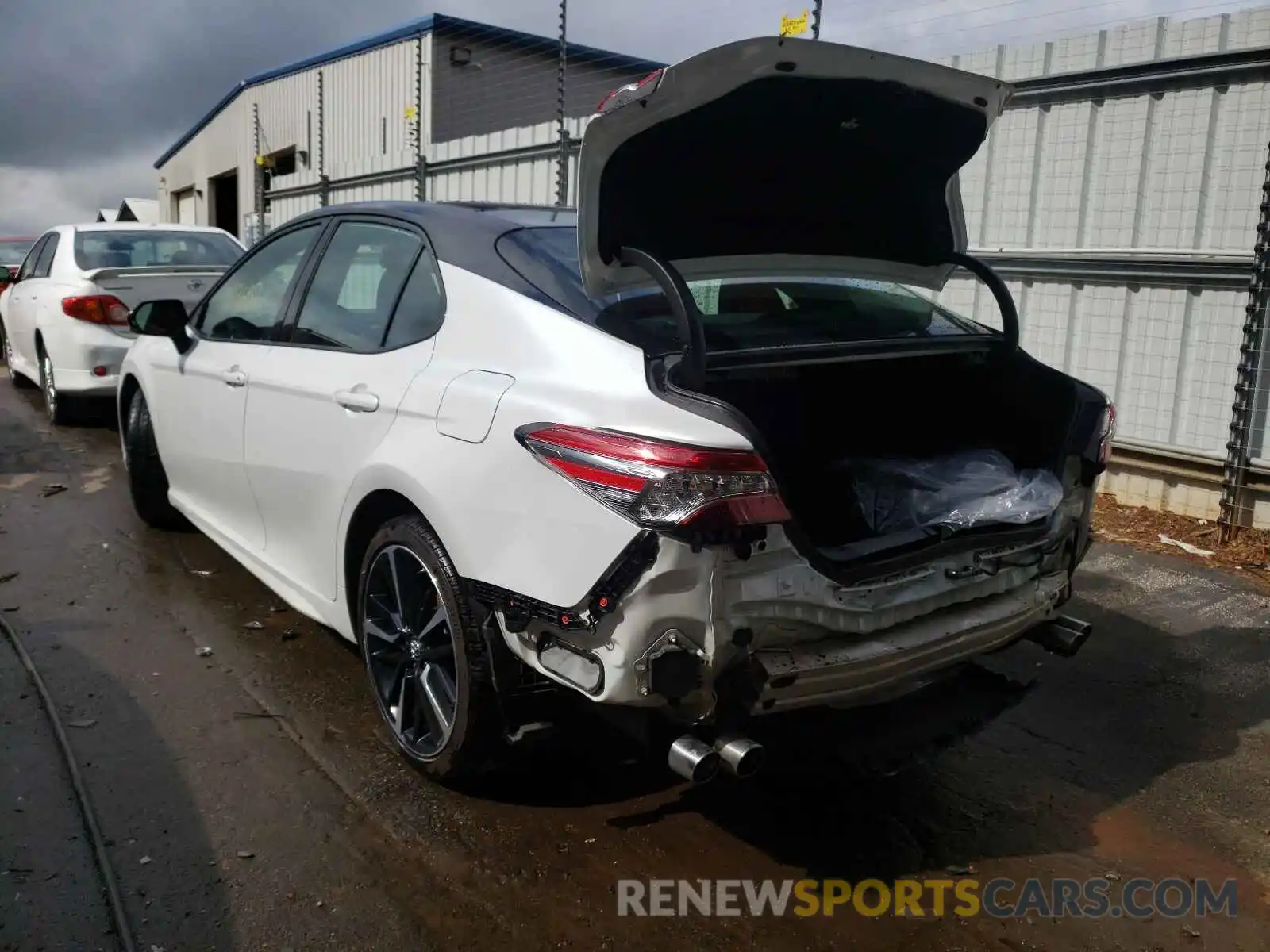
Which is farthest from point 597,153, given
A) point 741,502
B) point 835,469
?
point 835,469

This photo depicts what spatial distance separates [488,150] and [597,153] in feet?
27.3

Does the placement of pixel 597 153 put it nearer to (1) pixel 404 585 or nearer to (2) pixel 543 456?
(2) pixel 543 456

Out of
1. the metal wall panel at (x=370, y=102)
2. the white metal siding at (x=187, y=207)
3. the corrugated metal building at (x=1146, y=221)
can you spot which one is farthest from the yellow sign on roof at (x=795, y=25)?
the white metal siding at (x=187, y=207)

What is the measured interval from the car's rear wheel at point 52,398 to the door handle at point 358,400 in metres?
6.08

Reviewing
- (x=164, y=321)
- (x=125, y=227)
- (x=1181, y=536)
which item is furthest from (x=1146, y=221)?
(x=125, y=227)

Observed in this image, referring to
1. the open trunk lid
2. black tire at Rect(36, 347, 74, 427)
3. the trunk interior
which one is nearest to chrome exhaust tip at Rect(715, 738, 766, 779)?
the trunk interior

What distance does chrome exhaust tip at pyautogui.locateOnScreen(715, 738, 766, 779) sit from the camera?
7.93 feet

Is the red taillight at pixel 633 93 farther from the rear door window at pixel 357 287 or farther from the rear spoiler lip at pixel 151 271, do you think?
the rear spoiler lip at pixel 151 271

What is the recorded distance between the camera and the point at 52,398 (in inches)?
335

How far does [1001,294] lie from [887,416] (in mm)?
542

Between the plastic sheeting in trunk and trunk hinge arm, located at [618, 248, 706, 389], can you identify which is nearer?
trunk hinge arm, located at [618, 248, 706, 389]

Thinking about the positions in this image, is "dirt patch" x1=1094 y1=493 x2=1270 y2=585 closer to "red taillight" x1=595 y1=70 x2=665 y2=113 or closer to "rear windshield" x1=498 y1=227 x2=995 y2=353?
"rear windshield" x1=498 y1=227 x2=995 y2=353

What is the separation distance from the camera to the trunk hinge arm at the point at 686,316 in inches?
100

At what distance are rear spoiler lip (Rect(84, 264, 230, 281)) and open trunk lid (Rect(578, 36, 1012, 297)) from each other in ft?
19.6
